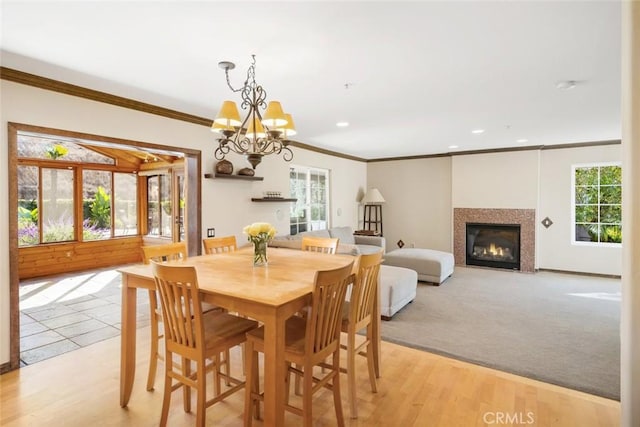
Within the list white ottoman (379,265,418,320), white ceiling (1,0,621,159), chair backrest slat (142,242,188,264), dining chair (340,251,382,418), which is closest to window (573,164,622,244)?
white ceiling (1,0,621,159)

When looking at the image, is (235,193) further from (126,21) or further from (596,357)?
(596,357)

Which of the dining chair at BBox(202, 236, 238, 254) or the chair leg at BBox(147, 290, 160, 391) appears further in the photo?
the dining chair at BBox(202, 236, 238, 254)

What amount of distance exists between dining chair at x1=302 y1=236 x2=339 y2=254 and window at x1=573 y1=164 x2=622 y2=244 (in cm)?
551

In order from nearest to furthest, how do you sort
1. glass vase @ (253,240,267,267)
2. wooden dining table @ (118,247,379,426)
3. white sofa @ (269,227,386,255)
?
wooden dining table @ (118,247,379,426), glass vase @ (253,240,267,267), white sofa @ (269,227,386,255)

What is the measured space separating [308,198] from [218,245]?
3.41m

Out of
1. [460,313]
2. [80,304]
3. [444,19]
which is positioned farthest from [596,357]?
[80,304]

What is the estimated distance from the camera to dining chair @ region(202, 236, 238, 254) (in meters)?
3.14

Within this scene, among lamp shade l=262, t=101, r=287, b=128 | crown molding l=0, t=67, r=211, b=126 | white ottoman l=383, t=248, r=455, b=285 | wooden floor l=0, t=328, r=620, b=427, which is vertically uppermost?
crown molding l=0, t=67, r=211, b=126

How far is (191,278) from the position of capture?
174cm

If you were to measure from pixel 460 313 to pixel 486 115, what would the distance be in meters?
2.45

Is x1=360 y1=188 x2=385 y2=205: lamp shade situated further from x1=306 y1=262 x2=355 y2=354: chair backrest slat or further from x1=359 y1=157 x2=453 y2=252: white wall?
x1=306 y1=262 x2=355 y2=354: chair backrest slat

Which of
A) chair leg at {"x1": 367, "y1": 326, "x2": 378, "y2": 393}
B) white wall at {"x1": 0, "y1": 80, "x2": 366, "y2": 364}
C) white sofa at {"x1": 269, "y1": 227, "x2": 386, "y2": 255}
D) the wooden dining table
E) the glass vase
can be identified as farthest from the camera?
white sofa at {"x1": 269, "y1": 227, "x2": 386, "y2": 255}

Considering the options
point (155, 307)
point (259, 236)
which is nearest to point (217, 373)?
point (155, 307)

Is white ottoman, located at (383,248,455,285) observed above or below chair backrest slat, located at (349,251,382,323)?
below
